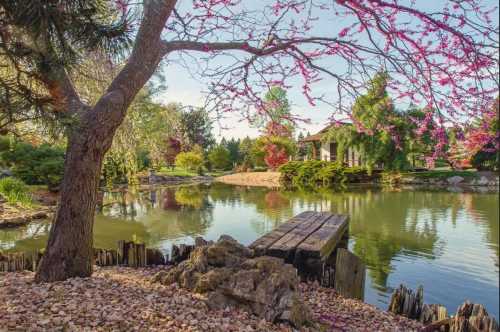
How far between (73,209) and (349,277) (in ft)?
10.3

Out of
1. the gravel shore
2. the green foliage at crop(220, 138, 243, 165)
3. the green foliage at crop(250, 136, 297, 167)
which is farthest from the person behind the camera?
the green foliage at crop(220, 138, 243, 165)

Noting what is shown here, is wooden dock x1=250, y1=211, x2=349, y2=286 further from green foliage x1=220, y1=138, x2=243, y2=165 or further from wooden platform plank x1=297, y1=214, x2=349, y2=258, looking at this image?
green foliage x1=220, y1=138, x2=243, y2=165

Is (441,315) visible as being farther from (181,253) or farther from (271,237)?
(181,253)

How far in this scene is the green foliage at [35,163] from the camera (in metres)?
13.5

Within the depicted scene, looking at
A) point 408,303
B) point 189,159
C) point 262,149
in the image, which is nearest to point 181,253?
point 408,303

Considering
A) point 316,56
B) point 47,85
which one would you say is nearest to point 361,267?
point 316,56

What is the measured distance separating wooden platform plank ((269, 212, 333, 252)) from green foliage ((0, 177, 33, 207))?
28.9 feet

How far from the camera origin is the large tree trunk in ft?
11.5

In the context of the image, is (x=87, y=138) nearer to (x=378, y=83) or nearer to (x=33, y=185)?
(x=378, y=83)

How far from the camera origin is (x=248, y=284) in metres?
3.17

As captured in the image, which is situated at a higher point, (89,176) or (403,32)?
(403,32)

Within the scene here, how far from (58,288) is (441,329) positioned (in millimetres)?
3427

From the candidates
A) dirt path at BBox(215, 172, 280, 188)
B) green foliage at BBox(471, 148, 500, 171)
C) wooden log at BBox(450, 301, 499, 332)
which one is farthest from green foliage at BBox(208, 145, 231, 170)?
wooden log at BBox(450, 301, 499, 332)

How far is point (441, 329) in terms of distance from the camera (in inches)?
130
